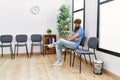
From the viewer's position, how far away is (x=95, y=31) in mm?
4230

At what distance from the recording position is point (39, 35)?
19.9 feet

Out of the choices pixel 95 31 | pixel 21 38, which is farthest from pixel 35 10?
pixel 95 31

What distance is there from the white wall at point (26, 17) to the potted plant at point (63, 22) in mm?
477

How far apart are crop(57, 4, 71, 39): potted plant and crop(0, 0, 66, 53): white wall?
0.48m

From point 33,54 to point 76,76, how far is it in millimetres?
2927

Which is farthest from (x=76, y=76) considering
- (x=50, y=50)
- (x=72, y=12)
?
(x=72, y=12)

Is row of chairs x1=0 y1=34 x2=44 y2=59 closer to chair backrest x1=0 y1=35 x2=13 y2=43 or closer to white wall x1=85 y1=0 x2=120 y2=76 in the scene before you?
chair backrest x1=0 y1=35 x2=13 y2=43

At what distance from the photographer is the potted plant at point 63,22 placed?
230 inches

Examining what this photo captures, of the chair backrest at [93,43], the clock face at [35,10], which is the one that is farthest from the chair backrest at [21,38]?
the chair backrest at [93,43]

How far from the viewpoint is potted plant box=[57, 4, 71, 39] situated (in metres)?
5.85

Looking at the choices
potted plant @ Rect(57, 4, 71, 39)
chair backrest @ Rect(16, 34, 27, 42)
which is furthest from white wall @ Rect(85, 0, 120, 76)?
chair backrest @ Rect(16, 34, 27, 42)

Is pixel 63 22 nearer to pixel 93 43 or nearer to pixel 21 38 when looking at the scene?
pixel 21 38

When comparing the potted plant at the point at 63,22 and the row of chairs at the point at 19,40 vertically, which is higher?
the potted plant at the point at 63,22

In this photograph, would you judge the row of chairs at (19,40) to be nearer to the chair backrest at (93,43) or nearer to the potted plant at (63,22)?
the potted plant at (63,22)
